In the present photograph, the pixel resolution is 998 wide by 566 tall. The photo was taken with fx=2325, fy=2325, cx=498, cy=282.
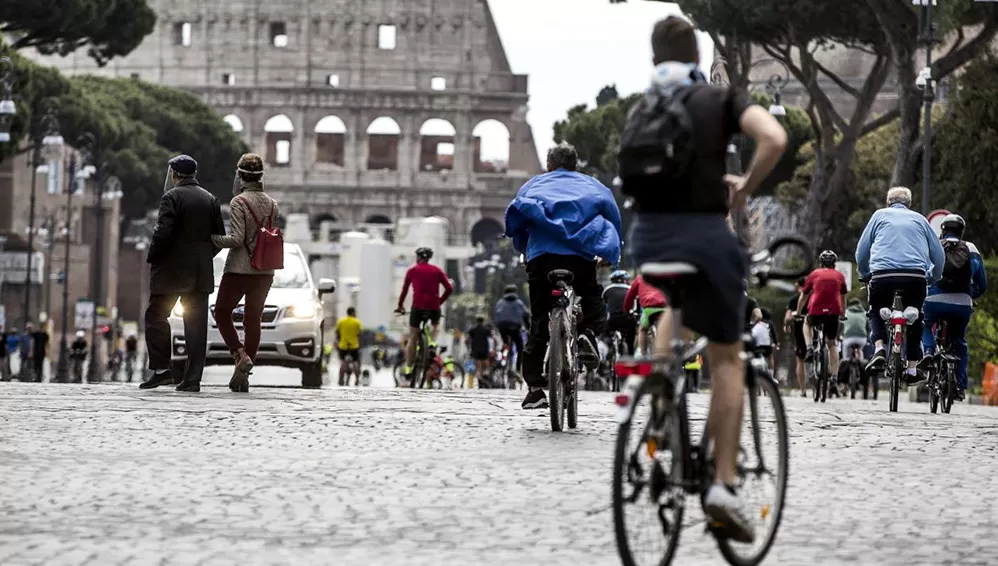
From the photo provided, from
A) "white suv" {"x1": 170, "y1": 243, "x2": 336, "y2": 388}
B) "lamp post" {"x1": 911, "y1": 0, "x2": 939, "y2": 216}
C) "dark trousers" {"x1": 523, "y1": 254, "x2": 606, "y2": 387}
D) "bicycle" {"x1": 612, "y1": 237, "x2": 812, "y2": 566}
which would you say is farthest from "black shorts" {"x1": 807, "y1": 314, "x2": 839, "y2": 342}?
"bicycle" {"x1": 612, "y1": 237, "x2": 812, "y2": 566}

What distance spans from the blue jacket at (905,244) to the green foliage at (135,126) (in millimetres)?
30996

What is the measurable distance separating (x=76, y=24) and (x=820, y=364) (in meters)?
33.9

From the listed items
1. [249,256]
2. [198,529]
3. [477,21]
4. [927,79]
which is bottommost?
[198,529]

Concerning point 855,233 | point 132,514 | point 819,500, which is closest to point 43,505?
point 132,514

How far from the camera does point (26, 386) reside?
16.7 m

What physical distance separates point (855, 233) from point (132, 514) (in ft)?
154

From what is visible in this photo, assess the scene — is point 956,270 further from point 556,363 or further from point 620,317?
point 620,317

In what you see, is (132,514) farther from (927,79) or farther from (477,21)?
(477,21)

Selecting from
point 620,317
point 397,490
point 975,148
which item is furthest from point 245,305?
point 975,148

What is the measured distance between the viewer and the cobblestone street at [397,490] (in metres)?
6.60

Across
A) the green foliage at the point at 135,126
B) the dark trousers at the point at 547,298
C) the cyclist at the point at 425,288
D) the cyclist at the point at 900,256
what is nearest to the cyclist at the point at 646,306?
the cyclist at the point at 900,256

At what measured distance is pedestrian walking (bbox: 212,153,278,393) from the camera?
1457 centimetres

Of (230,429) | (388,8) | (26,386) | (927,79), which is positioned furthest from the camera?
(388,8)

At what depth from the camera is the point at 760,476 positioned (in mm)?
6250
